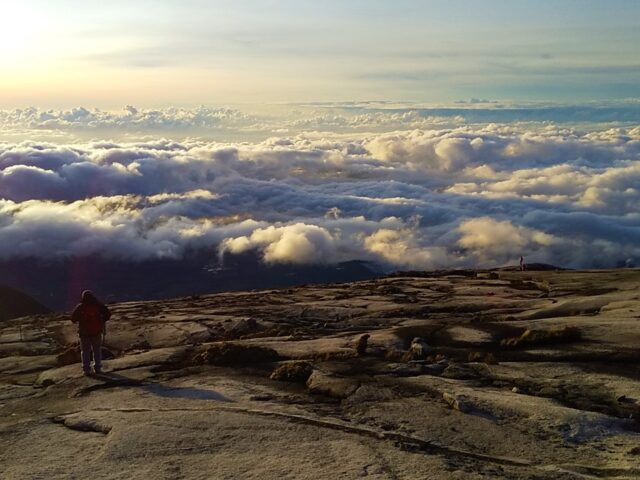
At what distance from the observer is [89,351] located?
20.2 metres

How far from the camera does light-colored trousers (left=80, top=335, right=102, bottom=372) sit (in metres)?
20.0

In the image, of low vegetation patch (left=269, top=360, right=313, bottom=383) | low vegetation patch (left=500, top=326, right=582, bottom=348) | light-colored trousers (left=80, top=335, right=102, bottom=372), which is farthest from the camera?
low vegetation patch (left=500, top=326, right=582, bottom=348)

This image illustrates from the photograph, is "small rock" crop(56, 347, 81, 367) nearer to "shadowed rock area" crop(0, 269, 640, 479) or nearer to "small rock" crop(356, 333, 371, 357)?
"shadowed rock area" crop(0, 269, 640, 479)

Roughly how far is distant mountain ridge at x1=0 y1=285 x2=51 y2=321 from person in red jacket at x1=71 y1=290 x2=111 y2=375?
9339cm

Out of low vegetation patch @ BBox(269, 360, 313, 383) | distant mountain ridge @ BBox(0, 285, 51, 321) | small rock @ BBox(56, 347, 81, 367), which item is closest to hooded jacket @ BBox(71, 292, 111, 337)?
small rock @ BBox(56, 347, 81, 367)

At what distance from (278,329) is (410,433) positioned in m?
17.3

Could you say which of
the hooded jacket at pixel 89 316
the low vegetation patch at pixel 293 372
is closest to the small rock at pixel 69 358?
the hooded jacket at pixel 89 316

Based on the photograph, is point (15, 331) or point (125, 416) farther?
point (15, 331)

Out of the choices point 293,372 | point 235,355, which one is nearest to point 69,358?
point 235,355

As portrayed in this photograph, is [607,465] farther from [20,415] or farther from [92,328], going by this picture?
[92,328]

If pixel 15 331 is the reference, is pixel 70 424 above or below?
above

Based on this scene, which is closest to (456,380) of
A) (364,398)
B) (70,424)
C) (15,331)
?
(364,398)

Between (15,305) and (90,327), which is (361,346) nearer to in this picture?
(90,327)

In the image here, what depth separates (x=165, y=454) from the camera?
12.3 m
